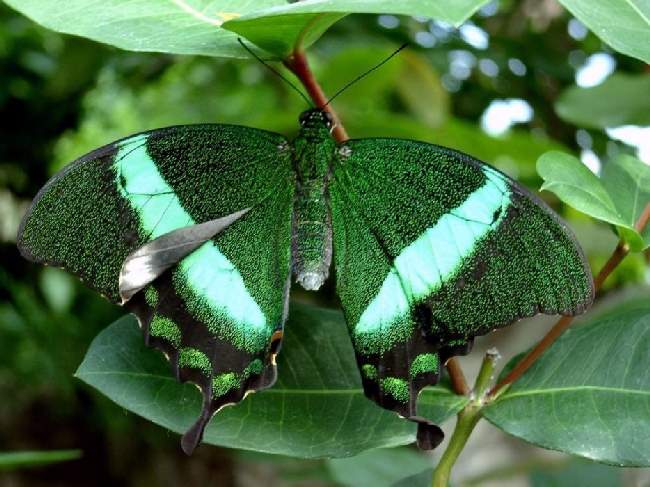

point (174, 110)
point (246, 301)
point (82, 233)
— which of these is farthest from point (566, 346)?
point (174, 110)

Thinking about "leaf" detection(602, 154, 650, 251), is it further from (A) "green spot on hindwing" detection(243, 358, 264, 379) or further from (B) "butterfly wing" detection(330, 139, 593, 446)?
(A) "green spot on hindwing" detection(243, 358, 264, 379)

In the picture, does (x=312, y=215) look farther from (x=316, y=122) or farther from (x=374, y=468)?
(x=374, y=468)

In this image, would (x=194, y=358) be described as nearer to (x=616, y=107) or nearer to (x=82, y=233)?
(x=82, y=233)

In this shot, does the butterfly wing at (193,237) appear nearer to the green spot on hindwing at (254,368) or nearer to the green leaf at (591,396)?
the green spot on hindwing at (254,368)

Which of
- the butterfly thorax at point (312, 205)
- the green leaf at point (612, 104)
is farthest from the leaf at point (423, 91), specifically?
the butterfly thorax at point (312, 205)

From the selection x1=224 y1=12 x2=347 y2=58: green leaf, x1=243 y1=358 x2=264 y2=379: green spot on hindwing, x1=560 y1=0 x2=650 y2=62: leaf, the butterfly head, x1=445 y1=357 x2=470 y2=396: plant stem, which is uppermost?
x1=224 y1=12 x2=347 y2=58: green leaf

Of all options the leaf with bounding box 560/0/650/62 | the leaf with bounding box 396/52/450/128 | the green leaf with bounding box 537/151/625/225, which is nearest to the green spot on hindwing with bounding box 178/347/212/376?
the green leaf with bounding box 537/151/625/225
